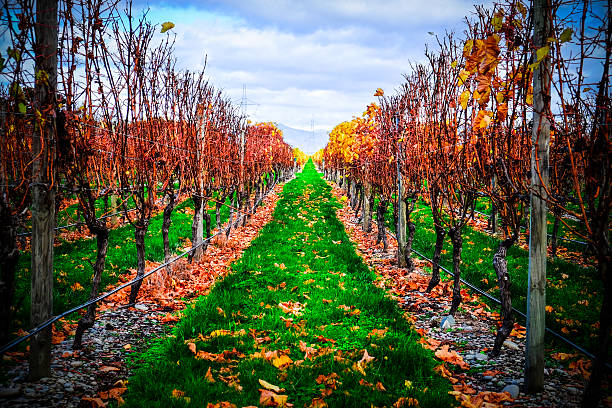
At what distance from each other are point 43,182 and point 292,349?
3322 mm

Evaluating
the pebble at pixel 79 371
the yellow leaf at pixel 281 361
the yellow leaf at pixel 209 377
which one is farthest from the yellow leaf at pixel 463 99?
the pebble at pixel 79 371

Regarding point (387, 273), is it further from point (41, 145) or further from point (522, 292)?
point (41, 145)

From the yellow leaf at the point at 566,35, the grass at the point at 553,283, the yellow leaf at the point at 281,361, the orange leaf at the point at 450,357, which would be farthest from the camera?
the grass at the point at 553,283

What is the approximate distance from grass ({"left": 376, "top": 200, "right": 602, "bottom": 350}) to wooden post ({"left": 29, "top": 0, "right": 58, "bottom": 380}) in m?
6.45

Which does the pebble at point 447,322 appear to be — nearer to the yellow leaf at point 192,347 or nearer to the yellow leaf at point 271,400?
the yellow leaf at point 271,400

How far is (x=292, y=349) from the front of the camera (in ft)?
13.7

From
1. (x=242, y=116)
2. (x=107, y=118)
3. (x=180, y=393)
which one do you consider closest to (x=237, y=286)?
(x=180, y=393)

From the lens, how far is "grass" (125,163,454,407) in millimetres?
3242

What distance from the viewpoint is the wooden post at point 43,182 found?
10.3 ft

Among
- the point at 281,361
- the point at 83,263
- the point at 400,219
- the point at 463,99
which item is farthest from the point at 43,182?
the point at 400,219

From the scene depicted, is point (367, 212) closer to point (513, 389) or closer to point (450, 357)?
point (450, 357)

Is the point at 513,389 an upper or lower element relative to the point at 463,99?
lower

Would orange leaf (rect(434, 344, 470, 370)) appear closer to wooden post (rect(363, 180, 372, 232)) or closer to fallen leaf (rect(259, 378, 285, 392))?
fallen leaf (rect(259, 378, 285, 392))

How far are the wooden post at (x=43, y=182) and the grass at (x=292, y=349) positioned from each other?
1027 mm
